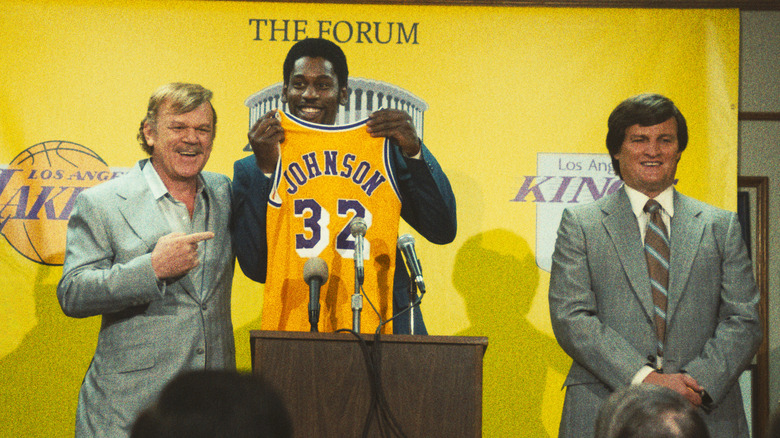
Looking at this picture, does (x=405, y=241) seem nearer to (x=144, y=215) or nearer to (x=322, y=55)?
(x=144, y=215)

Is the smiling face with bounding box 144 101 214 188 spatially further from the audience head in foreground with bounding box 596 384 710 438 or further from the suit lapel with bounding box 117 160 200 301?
the audience head in foreground with bounding box 596 384 710 438

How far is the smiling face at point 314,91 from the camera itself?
3748 mm

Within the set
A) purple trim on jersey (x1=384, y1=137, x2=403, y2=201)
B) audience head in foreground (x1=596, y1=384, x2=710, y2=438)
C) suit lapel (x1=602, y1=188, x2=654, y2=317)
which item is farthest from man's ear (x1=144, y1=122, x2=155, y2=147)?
audience head in foreground (x1=596, y1=384, x2=710, y2=438)

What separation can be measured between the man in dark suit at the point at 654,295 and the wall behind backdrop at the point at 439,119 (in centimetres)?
118

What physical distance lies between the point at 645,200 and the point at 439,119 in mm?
1517

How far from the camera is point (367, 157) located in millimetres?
3471

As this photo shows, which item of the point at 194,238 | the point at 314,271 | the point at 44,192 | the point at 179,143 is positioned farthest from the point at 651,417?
the point at 44,192

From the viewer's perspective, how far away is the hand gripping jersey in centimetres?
331

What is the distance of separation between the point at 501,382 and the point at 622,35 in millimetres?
1997

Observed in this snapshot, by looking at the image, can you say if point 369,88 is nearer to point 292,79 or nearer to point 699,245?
point 292,79

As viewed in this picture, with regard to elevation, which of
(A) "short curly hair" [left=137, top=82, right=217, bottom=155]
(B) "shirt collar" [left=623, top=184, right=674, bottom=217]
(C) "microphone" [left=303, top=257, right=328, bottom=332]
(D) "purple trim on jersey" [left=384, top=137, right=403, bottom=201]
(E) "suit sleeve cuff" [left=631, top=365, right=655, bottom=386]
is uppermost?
(A) "short curly hair" [left=137, top=82, right=217, bottom=155]

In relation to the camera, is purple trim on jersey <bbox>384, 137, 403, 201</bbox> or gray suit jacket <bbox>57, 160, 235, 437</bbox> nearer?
gray suit jacket <bbox>57, 160, 235, 437</bbox>

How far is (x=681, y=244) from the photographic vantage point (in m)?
3.12

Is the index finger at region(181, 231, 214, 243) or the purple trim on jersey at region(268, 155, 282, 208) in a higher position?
the purple trim on jersey at region(268, 155, 282, 208)
